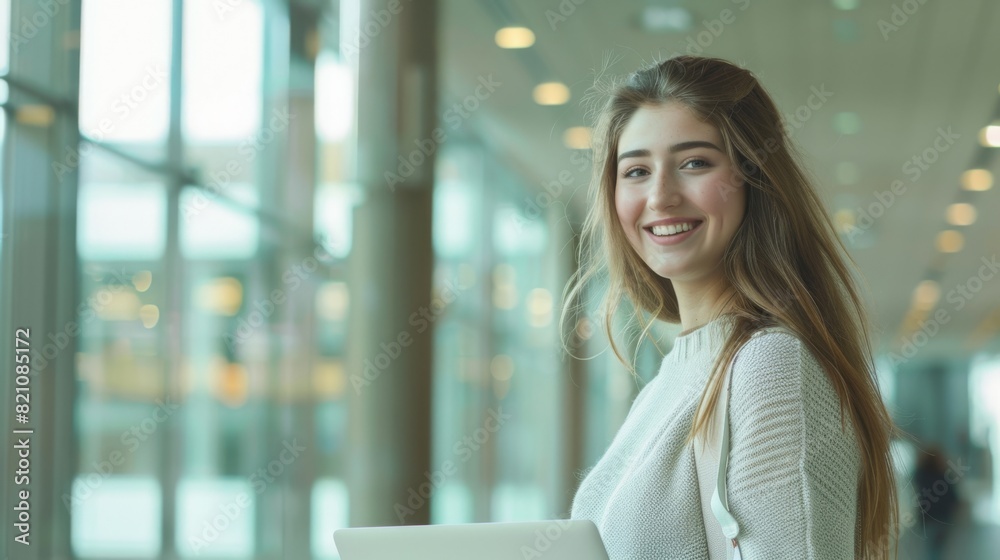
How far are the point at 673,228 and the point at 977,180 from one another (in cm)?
536

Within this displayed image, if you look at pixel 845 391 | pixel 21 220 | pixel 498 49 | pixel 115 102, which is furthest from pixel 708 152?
pixel 498 49

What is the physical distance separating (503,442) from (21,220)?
482 centimetres

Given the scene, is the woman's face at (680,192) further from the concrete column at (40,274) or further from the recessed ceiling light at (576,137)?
the recessed ceiling light at (576,137)

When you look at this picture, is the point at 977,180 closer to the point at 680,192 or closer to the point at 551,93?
the point at 551,93

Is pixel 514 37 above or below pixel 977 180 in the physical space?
above

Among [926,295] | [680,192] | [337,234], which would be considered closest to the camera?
[680,192]

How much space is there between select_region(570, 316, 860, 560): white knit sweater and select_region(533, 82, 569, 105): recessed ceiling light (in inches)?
223

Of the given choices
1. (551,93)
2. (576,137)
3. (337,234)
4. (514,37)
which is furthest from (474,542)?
(576,137)

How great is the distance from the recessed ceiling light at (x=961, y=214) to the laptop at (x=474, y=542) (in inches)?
226

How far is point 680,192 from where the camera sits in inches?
54.5

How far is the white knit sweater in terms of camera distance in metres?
1.12

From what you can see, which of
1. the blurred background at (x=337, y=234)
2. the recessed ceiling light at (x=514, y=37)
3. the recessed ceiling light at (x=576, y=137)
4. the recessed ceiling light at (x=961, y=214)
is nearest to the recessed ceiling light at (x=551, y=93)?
the blurred background at (x=337, y=234)

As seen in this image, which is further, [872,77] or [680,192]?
[872,77]

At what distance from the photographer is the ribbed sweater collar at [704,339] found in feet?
4.39
